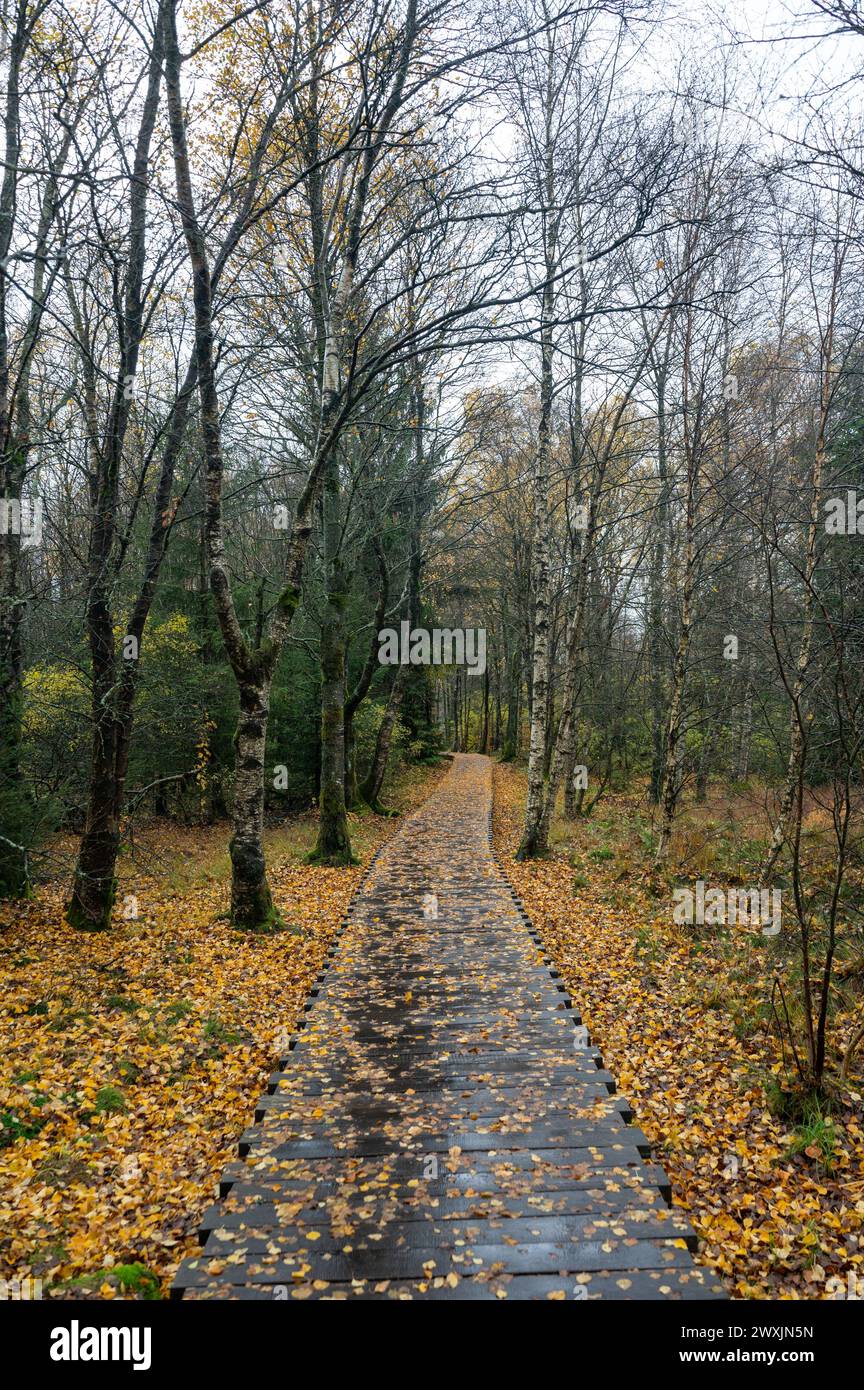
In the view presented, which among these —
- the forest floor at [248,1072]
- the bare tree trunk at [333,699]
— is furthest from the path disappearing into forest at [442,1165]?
the bare tree trunk at [333,699]

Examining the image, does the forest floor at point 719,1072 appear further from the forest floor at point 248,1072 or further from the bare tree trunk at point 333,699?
the bare tree trunk at point 333,699

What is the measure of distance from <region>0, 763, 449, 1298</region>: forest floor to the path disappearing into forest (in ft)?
1.35

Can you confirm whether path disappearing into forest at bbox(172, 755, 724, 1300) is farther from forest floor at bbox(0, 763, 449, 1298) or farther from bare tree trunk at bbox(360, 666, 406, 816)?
bare tree trunk at bbox(360, 666, 406, 816)

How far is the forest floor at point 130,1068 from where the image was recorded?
146 inches

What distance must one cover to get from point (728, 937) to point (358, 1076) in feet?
17.2

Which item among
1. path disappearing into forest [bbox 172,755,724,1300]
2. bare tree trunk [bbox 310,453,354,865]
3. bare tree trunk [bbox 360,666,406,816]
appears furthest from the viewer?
bare tree trunk [bbox 360,666,406,816]

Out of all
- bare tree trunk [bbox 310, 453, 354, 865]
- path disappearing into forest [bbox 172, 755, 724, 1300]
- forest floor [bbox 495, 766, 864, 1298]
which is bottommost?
forest floor [bbox 495, 766, 864, 1298]

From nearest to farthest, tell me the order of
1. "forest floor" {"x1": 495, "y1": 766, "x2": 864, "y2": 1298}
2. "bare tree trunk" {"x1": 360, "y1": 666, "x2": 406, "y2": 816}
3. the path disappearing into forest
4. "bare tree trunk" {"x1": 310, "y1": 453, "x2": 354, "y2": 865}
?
the path disappearing into forest
"forest floor" {"x1": 495, "y1": 766, "x2": 864, "y2": 1298}
"bare tree trunk" {"x1": 310, "y1": 453, "x2": 354, "y2": 865}
"bare tree trunk" {"x1": 360, "y1": 666, "x2": 406, "y2": 816}

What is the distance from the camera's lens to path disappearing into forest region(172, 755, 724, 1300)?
3.15 metres

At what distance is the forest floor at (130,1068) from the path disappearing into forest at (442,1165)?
1.35ft

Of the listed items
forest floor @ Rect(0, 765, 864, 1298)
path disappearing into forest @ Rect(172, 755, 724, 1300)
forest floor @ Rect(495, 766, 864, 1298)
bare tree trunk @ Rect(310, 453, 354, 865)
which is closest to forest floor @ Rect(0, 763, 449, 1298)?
forest floor @ Rect(0, 765, 864, 1298)

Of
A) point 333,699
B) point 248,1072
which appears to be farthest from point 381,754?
point 248,1072

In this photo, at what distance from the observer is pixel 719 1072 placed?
5.45 m

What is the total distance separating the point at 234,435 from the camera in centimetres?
1206
